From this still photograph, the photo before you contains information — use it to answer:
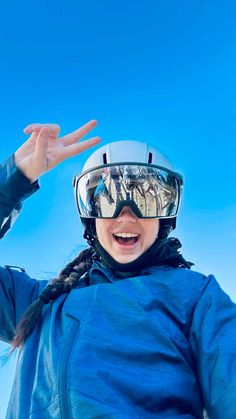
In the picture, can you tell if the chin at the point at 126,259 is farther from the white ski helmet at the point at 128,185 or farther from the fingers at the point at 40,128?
the fingers at the point at 40,128

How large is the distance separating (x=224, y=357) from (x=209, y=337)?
136 mm

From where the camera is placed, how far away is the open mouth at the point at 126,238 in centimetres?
332

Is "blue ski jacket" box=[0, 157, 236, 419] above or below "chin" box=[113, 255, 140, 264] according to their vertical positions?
below

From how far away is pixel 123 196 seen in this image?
134 inches

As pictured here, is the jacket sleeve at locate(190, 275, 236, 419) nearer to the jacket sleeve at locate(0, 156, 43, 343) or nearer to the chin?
the chin

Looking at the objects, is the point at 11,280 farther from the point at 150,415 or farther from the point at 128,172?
the point at 150,415

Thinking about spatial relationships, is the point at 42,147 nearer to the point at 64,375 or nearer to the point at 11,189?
the point at 11,189

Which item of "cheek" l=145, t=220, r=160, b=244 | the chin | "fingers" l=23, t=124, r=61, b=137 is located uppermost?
"fingers" l=23, t=124, r=61, b=137

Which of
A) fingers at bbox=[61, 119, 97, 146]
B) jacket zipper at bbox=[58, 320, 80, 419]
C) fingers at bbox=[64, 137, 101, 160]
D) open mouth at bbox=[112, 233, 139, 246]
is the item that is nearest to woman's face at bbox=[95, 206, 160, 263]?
open mouth at bbox=[112, 233, 139, 246]

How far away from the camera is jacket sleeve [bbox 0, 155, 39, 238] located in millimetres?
3240

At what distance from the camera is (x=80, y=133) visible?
3580mm

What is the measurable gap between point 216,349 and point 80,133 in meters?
1.63

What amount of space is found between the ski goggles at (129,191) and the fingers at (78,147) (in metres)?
0.19

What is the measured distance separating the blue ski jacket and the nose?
392 millimetres
